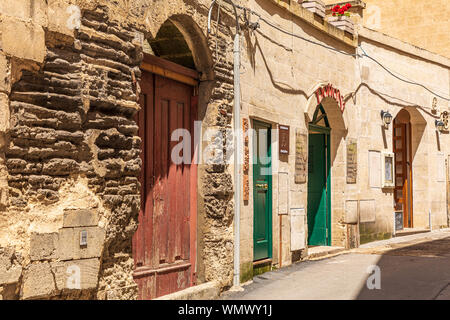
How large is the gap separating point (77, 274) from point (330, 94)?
6644 millimetres

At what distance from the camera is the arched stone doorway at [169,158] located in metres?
6.34

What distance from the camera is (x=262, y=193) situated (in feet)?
28.1

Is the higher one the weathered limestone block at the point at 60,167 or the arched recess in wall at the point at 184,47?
the arched recess in wall at the point at 184,47

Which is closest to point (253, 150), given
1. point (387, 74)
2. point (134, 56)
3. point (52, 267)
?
point (134, 56)

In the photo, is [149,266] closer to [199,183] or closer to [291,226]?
[199,183]

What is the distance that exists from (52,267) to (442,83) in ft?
41.1

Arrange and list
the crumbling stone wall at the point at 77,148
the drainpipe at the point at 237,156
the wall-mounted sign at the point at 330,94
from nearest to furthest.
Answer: the crumbling stone wall at the point at 77,148
the drainpipe at the point at 237,156
the wall-mounted sign at the point at 330,94

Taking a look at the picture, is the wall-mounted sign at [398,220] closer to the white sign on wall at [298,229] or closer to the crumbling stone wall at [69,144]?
the white sign on wall at [298,229]

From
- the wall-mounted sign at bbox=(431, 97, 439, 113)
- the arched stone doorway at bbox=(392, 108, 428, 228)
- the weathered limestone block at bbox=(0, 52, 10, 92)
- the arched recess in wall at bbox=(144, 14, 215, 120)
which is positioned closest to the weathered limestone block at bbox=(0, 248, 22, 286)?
the weathered limestone block at bbox=(0, 52, 10, 92)

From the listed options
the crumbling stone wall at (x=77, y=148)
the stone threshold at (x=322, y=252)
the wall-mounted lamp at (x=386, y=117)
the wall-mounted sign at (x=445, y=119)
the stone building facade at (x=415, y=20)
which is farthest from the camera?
the stone building facade at (x=415, y=20)

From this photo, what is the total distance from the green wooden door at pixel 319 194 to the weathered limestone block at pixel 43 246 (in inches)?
279

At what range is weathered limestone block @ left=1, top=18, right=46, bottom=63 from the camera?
4371mm

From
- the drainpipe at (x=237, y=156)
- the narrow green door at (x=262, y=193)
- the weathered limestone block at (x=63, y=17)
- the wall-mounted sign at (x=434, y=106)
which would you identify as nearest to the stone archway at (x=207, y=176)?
the drainpipe at (x=237, y=156)

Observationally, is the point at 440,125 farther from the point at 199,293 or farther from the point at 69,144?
the point at 69,144
